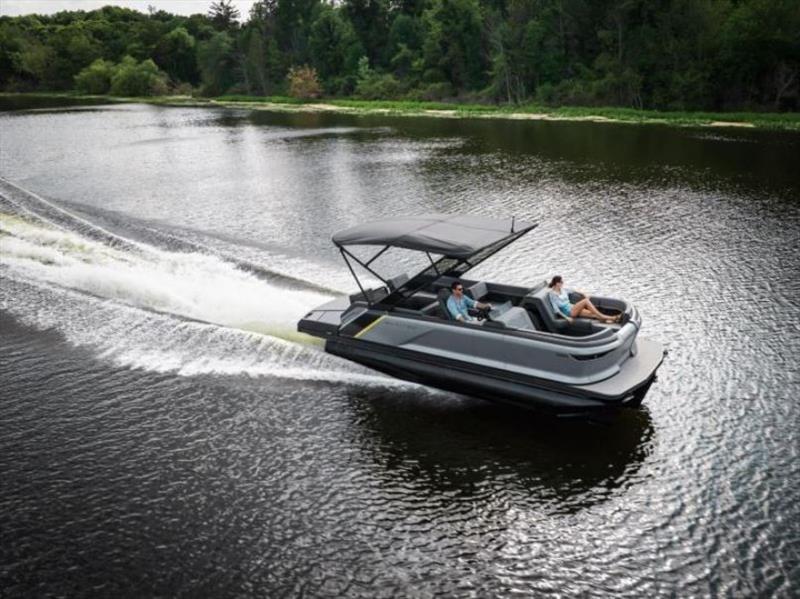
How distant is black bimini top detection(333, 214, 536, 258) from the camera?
1201 cm

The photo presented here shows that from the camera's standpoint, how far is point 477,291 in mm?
13195

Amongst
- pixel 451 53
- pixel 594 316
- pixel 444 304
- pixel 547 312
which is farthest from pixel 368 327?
pixel 451 53

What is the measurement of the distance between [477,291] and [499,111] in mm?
58102

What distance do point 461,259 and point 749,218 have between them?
Answer: 16928 millimetres

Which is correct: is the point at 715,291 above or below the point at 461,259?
below

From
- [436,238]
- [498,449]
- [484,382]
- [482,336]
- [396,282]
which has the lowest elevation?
[498,449]

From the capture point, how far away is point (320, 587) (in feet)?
26.8

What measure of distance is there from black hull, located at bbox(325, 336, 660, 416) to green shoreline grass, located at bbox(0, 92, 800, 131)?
46.4m

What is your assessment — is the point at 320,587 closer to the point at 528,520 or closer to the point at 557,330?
the point at 528,520

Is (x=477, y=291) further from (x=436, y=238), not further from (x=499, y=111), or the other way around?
(x=499, y=111)

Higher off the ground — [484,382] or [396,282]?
[396,282]

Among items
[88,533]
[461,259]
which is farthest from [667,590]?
[88,533]

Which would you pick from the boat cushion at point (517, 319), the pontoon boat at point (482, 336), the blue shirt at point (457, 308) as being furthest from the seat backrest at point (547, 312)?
the blue shirt at point (457, 308)

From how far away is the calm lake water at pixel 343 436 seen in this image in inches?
333
